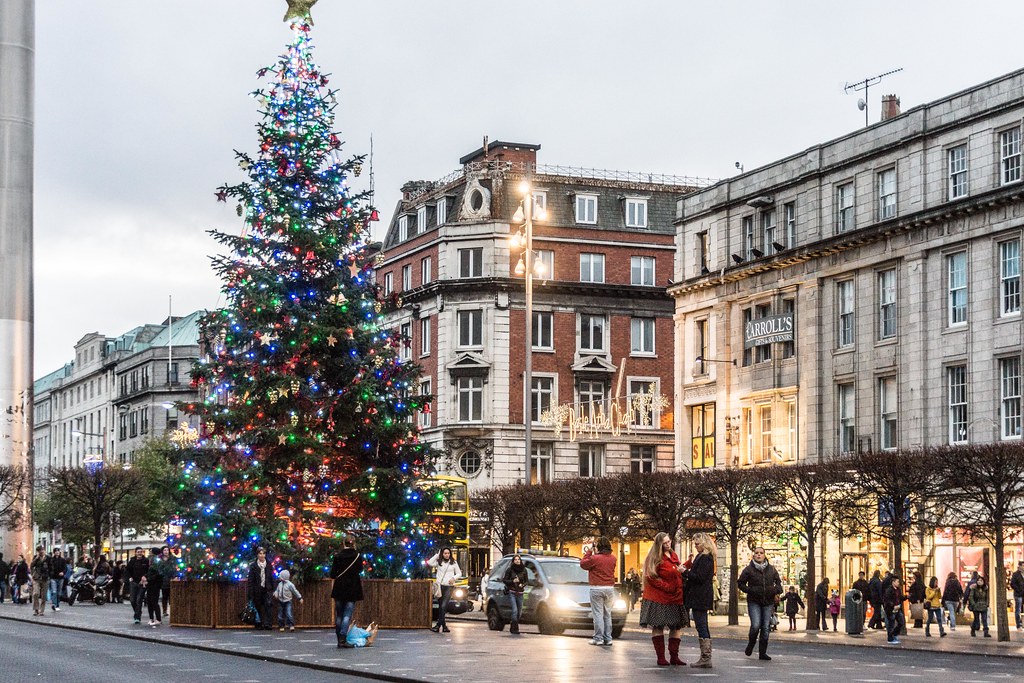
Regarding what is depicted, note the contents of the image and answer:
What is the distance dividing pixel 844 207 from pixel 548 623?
26.1 m

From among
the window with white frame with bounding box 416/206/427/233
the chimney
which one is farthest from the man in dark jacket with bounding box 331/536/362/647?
the window with white frame with bounding box 416/206/427/233

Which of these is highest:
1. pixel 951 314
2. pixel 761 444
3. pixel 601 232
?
pixel 601 232

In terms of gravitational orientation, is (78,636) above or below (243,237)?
below

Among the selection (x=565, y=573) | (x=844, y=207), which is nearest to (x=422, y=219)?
(x=844, y=207)

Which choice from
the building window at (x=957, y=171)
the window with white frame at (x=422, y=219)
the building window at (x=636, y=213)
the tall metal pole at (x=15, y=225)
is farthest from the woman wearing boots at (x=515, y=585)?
the window with white frame at (x=422, y=219)

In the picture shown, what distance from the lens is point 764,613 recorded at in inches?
1048

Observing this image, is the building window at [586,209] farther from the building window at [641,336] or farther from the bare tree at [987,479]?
the bare tree at [987,479]

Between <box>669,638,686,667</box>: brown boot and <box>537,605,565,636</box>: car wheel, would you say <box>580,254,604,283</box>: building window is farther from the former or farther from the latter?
<box>669,638,686,667</box>: brown boot

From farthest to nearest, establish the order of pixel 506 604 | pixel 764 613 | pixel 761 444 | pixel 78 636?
1. pixel 761 444
2. pixel 506 604
3. pixel 78 636
4. pixel 764 613

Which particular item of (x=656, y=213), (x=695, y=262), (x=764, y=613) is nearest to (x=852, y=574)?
(x=695, y=262)

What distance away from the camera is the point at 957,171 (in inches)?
2064

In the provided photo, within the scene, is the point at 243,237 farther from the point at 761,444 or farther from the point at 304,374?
the point at 761,444

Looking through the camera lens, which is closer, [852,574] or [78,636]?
[78,636]

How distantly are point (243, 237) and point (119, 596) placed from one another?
3210 cm
